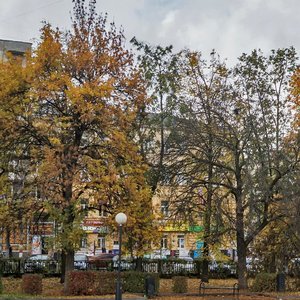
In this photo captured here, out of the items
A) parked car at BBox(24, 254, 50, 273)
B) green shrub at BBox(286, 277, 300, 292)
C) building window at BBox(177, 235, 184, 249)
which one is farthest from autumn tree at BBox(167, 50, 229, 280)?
building window at BBox(177, 235, 184, 249)

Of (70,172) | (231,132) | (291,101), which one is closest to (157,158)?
(231,132)

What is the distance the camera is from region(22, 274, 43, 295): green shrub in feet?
78.8

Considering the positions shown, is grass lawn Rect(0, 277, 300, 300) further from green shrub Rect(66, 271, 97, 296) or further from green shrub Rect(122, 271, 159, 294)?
green shrub Rect(122, 271, 159, 294)

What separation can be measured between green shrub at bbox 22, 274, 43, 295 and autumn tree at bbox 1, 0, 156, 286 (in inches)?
65.6

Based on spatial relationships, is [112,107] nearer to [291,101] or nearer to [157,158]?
[157,158]

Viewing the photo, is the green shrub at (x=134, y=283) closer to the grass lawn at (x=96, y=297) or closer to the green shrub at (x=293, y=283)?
the grass lawn at (x=96, y=297)

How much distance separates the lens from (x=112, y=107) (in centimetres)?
2378

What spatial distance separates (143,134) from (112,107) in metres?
5.33

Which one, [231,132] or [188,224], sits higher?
[231,132]

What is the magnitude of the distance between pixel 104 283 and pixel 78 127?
687 cm

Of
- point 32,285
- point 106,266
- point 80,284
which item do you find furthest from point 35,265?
point 80,284

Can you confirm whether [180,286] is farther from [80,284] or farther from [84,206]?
[84,206]

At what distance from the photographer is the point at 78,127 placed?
2402cm

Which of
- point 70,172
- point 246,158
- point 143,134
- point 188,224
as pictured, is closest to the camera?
point 70,172
